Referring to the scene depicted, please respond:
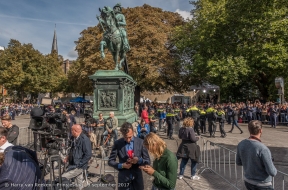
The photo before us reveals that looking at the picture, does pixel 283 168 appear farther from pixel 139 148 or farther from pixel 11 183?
pixel 11 183

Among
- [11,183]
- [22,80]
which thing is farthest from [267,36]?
[22,80]

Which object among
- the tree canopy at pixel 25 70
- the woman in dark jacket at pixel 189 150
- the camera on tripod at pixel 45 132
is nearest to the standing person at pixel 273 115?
the woman in dark jacket at pixel 189 150

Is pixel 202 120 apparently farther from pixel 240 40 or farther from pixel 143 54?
pixel 143 54

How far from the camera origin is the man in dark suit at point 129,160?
11.4 feet

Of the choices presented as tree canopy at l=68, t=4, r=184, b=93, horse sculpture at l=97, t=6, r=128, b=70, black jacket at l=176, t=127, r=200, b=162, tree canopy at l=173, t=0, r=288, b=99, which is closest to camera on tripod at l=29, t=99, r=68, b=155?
black jacket at l=176, t=127, r=200, b=162

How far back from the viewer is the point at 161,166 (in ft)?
10.4

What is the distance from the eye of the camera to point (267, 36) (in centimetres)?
2006

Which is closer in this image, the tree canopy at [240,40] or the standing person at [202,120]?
the standing person at [202,120]

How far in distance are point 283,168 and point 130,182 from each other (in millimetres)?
5326

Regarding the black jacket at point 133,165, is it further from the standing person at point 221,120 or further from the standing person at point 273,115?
the standing person at point 273,115

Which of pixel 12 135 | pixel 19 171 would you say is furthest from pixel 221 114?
pixel 19 171

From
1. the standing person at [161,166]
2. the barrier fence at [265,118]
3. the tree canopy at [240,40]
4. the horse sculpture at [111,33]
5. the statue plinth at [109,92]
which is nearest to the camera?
the standing person at [161,166]

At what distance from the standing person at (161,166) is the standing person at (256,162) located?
1045 millimetres

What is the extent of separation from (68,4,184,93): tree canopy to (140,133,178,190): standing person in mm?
22688
